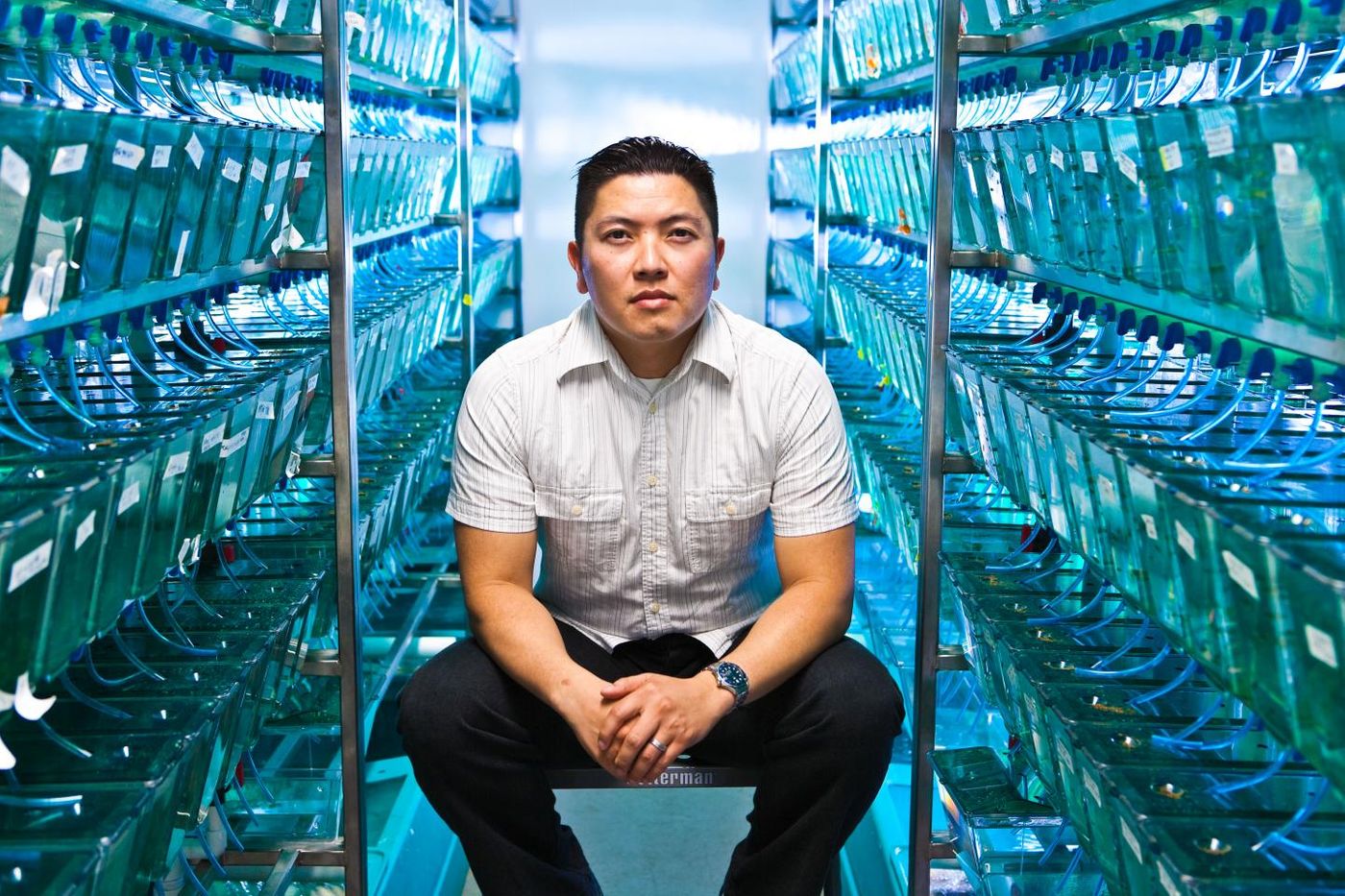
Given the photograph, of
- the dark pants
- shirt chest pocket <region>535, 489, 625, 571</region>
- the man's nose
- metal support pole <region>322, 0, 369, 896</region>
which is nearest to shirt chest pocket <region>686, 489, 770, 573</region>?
shirt chest pocket <region>535, 489, 625, 571</region>

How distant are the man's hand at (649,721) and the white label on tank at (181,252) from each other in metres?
0.84

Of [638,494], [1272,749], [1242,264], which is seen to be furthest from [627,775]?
[1242,264]

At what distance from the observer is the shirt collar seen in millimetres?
2498

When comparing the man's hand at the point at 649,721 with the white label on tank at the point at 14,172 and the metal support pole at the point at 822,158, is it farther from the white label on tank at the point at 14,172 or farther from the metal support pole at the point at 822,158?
the metal support pole at the point at 822,158

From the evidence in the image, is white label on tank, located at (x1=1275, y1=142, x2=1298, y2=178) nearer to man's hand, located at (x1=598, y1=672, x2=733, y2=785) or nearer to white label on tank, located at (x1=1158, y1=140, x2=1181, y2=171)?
white label on tank, located at (x1=1158, y1=140, x2=1181, y2=171)

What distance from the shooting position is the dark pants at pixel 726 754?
2.28 metres

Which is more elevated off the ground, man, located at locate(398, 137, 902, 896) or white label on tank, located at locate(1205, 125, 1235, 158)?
white label on tank, located at locate(1205, 125, 1235, 158)

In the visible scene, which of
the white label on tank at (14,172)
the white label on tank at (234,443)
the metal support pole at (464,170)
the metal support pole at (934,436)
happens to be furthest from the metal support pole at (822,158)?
the white label on tank at (14,172)

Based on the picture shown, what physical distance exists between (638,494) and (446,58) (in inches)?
110

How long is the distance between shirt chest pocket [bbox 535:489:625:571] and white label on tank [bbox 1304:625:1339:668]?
4.85ft

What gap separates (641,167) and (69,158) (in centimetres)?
113

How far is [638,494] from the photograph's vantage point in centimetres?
252

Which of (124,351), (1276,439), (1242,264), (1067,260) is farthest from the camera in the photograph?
(124,351)

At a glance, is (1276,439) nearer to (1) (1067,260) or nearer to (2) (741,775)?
(1) (1067,260)
